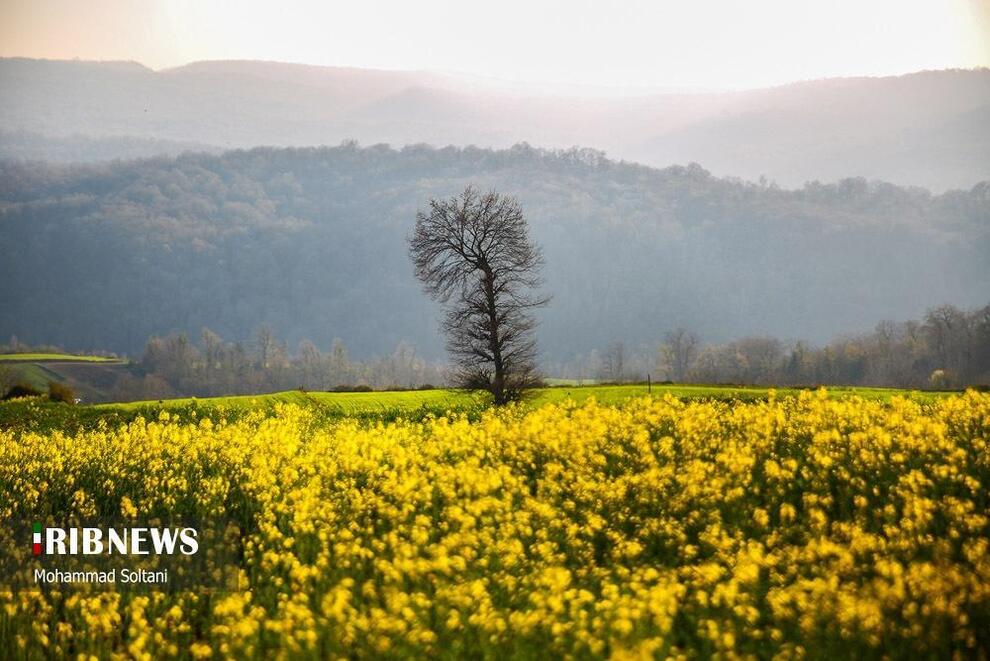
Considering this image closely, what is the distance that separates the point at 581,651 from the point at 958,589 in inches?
158

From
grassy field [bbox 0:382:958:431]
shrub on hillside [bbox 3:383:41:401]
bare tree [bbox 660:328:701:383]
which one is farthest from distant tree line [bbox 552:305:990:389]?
shrub on hillside [bbox 3:383:41:401]

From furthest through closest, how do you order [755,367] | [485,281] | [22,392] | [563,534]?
[755,367], [22,392], [485,281], [563,534]

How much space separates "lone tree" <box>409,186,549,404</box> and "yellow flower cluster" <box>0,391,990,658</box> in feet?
42.8

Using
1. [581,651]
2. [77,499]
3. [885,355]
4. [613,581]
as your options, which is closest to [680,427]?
[613,581]

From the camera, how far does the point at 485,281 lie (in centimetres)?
3503

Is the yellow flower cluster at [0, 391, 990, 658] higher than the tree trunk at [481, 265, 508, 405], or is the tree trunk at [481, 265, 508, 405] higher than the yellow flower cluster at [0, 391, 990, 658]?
the tree trunk at [481, 265, 508, 405]

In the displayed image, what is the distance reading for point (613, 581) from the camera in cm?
1066

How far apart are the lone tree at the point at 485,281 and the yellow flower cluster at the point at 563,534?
13040 mm

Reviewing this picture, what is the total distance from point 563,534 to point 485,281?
23153 mm

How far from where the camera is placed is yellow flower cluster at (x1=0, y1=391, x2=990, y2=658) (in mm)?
8352

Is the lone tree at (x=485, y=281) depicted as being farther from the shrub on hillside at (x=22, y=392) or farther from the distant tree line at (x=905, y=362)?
the distant tree line at (x=905, y=362)

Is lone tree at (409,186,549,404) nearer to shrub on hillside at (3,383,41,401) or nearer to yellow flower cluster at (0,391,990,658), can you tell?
yellow flower cluster at (0,391,990,658)

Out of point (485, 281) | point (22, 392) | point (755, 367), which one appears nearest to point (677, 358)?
point (755, 367)

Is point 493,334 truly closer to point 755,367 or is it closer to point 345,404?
point 345,404
